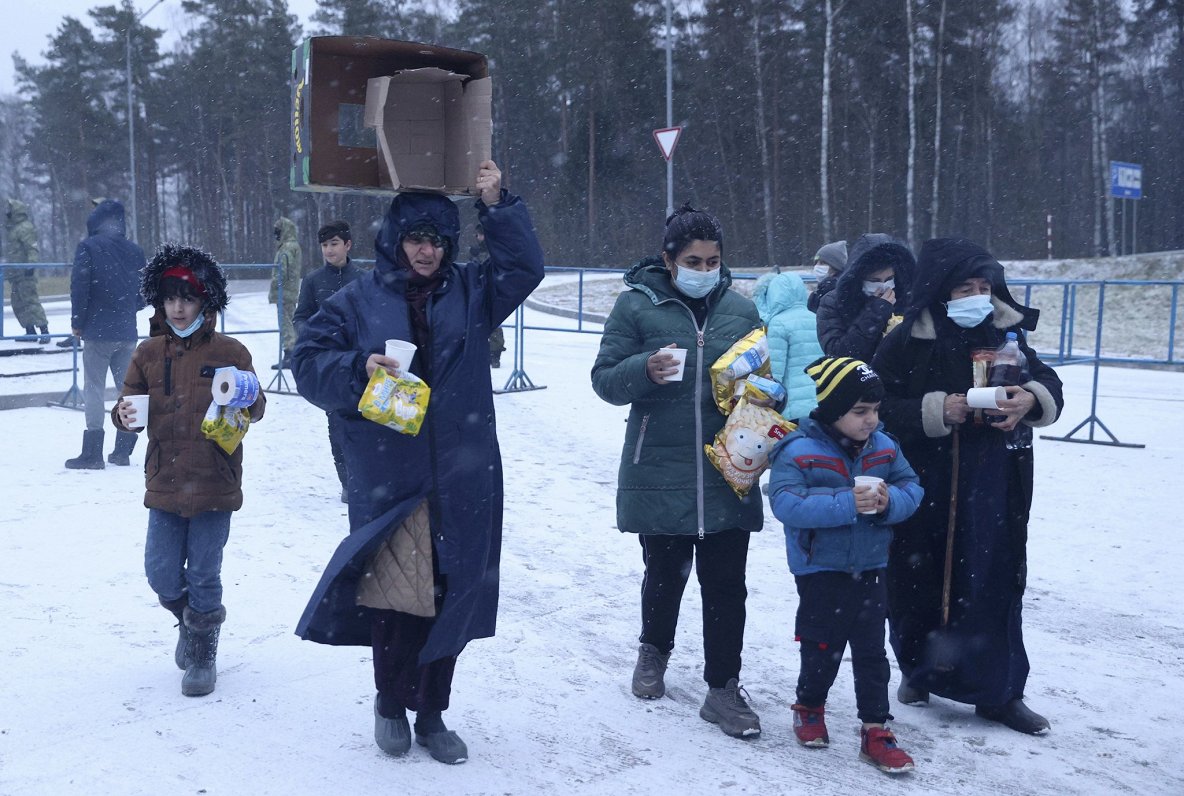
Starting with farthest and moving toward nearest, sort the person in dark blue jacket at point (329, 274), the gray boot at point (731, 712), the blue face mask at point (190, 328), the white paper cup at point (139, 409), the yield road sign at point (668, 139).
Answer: the yield road sign at point (668, 139) → the person in dark blue jacket at point (329, 274) → the blue face mask at point (190, 328) → the white paper cup at point (139, 409) → the gray boot at point (731, 712)

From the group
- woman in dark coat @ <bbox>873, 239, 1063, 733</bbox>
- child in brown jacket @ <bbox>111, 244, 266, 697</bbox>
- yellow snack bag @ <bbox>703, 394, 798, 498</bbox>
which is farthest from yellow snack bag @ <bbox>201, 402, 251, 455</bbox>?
woman in dark coat @ <bbox>873, 239, 1063, 733</bbox>

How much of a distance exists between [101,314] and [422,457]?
19.1 feet

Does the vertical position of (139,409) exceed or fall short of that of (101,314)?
it falls short

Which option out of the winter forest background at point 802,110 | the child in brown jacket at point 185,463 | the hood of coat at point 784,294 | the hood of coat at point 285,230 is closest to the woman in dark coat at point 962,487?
the hood of coat at point 784,294

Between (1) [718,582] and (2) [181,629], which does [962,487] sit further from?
(2) [181,629]

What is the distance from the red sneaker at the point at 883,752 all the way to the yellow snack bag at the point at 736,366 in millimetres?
1192

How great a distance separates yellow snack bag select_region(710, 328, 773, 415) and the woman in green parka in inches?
3.0

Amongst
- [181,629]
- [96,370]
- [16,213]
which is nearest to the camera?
[181,629]

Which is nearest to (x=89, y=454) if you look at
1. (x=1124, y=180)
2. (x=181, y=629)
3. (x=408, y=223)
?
(x=181, y=629)

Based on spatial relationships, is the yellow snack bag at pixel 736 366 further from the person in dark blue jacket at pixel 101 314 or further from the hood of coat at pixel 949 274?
the person in dark blue jacket at pixel 101 314

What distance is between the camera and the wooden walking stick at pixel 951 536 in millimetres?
4152

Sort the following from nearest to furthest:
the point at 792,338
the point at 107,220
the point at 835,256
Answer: the point at 792,338
the point at 835,256
the point at 107,220

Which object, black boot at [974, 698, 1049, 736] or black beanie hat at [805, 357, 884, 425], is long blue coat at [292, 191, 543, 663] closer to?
black beanie hat at [805, 357, 884, 425]

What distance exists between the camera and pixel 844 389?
3734 mm
